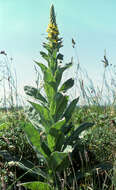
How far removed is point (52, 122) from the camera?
93.8 inches

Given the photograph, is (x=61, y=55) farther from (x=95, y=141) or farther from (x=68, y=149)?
(x=95, y=141)

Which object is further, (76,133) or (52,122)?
(76,133)

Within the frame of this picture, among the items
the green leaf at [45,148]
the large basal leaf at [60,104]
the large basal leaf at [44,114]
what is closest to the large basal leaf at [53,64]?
the large basal leaf at [60,104]

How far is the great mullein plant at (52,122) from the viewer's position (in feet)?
7.55

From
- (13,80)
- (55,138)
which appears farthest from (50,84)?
(13,80)

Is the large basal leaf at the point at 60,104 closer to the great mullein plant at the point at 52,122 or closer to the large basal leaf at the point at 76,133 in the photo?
the great mullein plant at the point at 52,122

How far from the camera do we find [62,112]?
7.98 ft

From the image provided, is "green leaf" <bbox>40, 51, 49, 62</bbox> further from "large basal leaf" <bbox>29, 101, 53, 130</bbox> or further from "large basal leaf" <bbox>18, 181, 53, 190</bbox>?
"large basal leaf" <bbox>18, 181, 53, 190</bbox>

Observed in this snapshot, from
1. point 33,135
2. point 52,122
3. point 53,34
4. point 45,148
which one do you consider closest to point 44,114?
point 52,122

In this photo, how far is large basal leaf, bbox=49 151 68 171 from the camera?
2.25 m

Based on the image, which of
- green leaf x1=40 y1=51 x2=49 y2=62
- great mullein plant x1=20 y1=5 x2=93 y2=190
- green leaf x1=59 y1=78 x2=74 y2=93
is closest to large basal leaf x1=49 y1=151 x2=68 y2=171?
great mullein plant x1=20 y1=5 x2=93 y2=190

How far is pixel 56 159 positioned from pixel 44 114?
424 millimetres

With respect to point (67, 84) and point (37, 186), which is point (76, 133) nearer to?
point (67, 84)

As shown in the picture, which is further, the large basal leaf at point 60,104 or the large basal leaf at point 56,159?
the large basal leaf at point 60,104
